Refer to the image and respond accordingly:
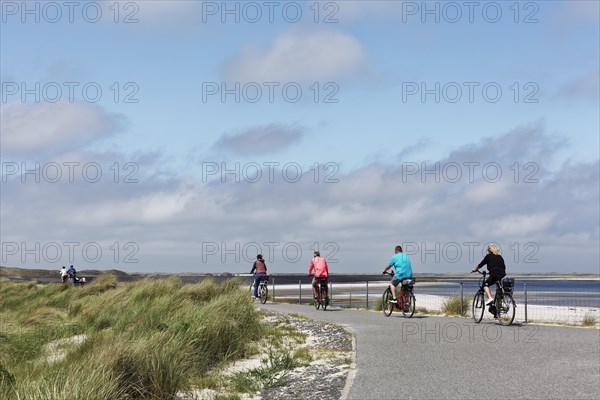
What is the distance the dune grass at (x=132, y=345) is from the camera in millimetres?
8273

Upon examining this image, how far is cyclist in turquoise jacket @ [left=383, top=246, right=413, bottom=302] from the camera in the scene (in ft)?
71.8

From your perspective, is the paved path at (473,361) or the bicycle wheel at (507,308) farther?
the bicycle wheel at (507,308)

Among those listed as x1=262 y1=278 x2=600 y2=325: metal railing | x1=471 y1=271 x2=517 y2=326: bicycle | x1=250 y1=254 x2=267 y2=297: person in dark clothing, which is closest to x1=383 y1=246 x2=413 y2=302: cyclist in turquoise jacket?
x1=262 y1=278 x2=600 y2=325: metal railing

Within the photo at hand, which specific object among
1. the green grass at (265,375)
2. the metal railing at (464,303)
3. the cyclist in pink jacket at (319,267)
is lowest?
the metal railing at (464,303)

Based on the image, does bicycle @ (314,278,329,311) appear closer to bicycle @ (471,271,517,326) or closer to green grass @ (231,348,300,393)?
bicycle @ (471,271,517,326)

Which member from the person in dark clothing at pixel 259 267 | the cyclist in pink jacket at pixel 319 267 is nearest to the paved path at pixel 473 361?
the cyclist in pink jacket at pixel 319 267

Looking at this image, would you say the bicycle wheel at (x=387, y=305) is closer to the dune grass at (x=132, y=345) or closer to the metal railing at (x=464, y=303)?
the metal railing at (x=464, y=303)

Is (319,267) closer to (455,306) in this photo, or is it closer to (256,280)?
(455,306)

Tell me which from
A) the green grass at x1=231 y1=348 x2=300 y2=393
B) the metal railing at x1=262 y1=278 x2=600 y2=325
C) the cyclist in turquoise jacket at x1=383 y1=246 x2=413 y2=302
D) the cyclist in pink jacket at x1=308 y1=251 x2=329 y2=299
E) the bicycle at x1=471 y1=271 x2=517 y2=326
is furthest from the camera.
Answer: the cyclist in pink jacket at x1=308 y1=251 x2=329 y2=299

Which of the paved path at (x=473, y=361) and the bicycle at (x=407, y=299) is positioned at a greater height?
the bicycle at (x=407, y=299)

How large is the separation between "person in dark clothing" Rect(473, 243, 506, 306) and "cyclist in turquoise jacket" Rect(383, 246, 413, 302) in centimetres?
295

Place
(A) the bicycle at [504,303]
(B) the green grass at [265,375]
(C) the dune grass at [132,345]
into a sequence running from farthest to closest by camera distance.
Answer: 1. (A) the bicycle at [504,303]
2. (B) the green grass at [265,375]
3. (C) the dune grass at [132,345]

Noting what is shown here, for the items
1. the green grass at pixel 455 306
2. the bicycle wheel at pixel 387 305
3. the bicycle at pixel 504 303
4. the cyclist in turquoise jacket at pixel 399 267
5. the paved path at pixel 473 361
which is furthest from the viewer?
the green grass at pixel 455 306

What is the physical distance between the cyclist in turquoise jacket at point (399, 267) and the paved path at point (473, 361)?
2342mm
